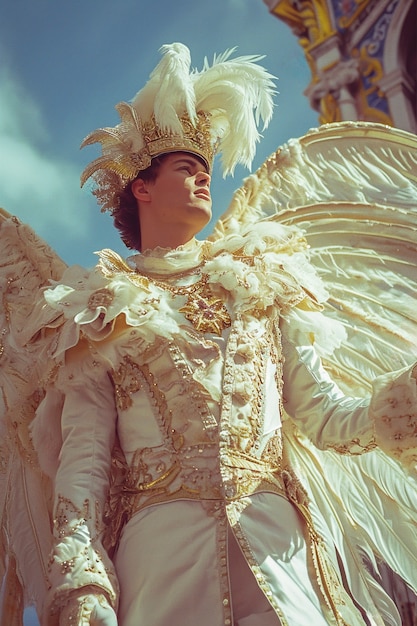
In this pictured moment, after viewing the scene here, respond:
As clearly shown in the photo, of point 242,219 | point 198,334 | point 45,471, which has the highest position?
point 242,219

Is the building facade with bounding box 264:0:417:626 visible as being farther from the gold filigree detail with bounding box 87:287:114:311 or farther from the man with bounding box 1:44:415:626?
the gold filigree detail with bounding box 87:287:114:311

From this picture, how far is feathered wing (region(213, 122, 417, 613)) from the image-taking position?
6.39 ft

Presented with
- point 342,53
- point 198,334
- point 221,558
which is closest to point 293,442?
point 198,334

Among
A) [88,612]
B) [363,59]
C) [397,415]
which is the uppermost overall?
[363,59]

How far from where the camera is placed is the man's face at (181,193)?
6.77 ft

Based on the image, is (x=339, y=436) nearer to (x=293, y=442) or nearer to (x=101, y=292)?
(x=293, y=442)

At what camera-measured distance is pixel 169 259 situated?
6.72 feet

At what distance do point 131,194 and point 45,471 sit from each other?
0.71m

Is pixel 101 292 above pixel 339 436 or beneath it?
above

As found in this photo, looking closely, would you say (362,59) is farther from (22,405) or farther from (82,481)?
(82,481)

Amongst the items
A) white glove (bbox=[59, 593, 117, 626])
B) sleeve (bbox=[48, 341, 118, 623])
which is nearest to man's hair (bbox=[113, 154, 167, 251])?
sleeve (bbox=[48, 341, 118, 623])

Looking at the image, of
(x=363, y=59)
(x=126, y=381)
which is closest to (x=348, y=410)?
(x=126, y=381)

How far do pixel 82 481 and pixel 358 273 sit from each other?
3.14 ft

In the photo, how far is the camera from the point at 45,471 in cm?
190
